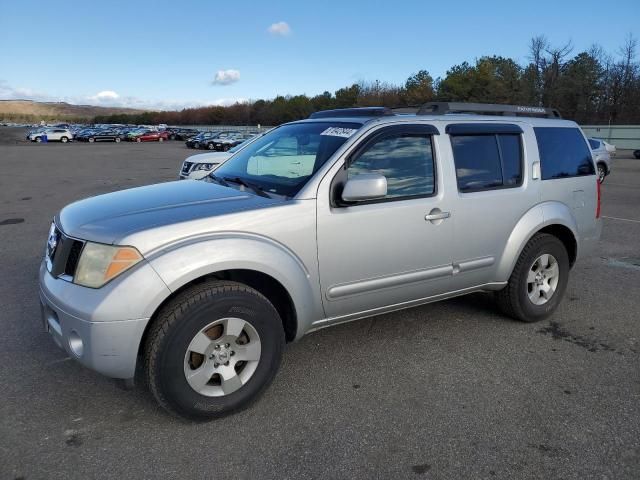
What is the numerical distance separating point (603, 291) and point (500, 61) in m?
83.1

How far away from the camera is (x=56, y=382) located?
3.44 metres

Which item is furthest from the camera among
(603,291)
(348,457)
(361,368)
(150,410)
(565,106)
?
(565,106)

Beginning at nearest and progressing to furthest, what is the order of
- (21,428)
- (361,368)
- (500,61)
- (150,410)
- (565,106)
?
(21,428), (150,410), (361,368), (565,106), (500,61)

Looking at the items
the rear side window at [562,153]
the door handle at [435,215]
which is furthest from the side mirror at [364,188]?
the rear side window at [562,153]

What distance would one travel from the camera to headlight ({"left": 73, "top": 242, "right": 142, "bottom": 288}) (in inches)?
107

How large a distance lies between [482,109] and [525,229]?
1.06m

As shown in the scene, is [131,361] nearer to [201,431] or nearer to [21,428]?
[201,431]

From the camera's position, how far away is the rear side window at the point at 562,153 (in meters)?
4.45

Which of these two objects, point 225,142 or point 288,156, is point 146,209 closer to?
point 288,156

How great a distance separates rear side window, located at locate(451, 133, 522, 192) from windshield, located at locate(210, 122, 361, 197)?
35.5 inches

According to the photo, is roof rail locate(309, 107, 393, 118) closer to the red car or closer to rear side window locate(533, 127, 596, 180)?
rear side window locate(533, 127, 596, 180)

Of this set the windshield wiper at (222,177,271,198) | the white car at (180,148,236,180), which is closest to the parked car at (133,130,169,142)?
the white car at (180,148,236,180)

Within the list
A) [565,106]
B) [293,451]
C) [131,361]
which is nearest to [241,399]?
[293,451]

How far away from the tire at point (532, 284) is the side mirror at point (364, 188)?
5.81 ft
